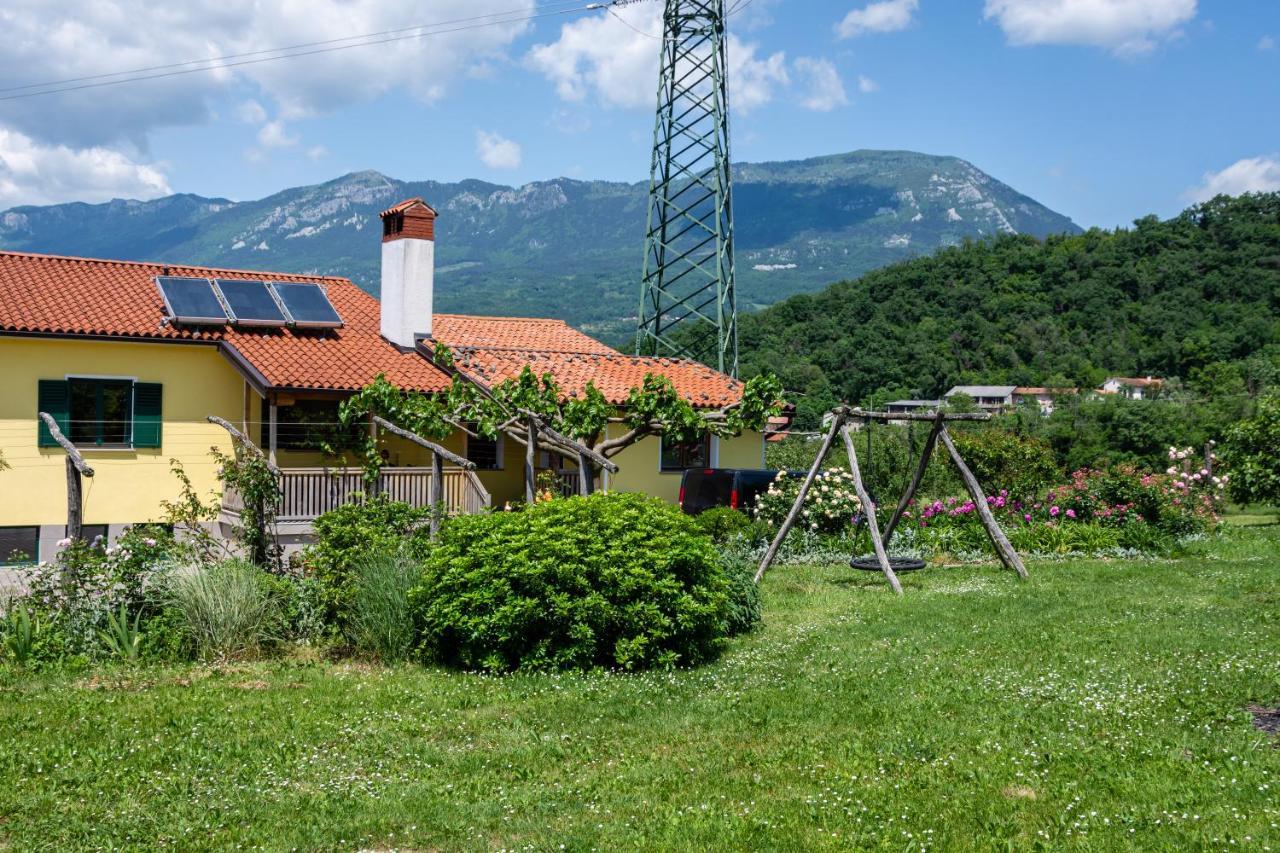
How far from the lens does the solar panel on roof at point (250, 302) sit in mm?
22469

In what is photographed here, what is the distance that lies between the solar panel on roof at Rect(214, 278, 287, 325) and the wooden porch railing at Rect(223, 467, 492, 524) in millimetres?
3968

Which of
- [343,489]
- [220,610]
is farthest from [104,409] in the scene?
[220,610]

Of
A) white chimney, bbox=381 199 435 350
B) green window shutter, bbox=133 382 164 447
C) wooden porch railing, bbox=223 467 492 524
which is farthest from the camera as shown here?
white chimney, bbox=381 199 435 350

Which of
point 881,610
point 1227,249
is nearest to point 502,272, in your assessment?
point 1227,249

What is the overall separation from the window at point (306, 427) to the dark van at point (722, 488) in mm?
6549

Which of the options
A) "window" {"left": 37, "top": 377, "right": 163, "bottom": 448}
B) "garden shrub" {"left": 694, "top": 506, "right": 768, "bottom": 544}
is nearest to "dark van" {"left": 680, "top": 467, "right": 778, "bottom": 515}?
"garden shrub" {"left": 694, "top": 506, "right": 768, "bottom": 544}

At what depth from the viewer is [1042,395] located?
56.2 metres

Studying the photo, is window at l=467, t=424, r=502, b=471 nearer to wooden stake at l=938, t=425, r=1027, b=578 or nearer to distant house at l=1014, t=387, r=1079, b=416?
wooden stake at l=938, t=425, r=1027, b=578

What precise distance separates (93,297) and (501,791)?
61.5ft

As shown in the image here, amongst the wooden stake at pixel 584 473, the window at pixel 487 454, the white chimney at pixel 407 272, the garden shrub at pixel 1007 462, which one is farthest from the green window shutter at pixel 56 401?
the garden shrub at pixel 1007 462

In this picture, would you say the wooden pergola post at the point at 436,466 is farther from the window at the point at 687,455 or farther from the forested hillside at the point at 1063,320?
the forested hillside at the point at 1063,320

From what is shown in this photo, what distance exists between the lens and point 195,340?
70.9 feet

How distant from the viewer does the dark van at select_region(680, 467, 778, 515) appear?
Answer: 70.3ft

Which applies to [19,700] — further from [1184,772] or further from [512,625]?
[1184,772]
